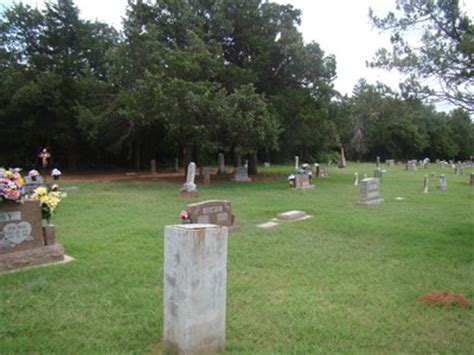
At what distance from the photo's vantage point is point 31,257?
5840 mm

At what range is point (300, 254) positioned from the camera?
22.2 ft


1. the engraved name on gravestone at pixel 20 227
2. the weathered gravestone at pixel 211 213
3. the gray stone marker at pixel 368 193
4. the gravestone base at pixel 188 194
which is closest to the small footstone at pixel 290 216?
the weathered gravestone at pixel 211 213

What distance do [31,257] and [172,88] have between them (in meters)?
12.2

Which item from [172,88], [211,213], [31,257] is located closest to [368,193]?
[211,213]

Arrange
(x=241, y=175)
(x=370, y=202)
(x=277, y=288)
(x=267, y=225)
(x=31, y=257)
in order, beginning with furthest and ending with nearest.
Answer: (x=241, y=175) → (x=370, y=202) → (x=267, y=225) → (x=31, y=257) → (x=277, y=288)

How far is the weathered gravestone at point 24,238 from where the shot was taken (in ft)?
18.7

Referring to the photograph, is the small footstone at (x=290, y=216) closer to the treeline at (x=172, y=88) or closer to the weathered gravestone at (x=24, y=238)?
the treeline at (x=172, y=88)

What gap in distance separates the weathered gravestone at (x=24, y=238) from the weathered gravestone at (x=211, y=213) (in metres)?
2.66

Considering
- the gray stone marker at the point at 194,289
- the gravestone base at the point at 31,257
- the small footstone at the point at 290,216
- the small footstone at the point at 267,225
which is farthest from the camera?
the small footstone at the point at 290,216

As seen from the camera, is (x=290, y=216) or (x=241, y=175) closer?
(x=290, y=216)

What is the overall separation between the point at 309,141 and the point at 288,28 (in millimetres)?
5900

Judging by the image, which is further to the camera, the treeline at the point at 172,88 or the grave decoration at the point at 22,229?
the treeline at the point at 172,88

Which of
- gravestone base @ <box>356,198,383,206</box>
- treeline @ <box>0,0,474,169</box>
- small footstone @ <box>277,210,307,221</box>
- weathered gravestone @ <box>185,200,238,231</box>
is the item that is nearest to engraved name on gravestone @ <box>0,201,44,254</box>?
weathered gravestone @ <box>185,200,238,231</box>

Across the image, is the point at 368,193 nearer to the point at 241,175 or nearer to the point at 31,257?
the point at 241,175
